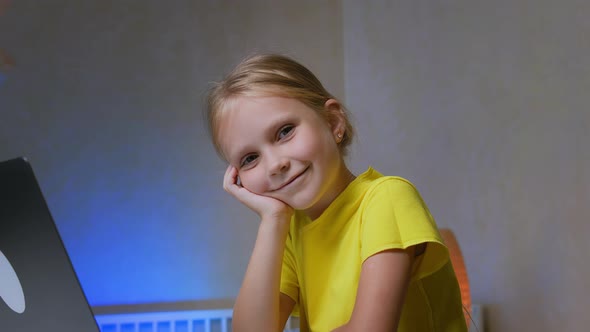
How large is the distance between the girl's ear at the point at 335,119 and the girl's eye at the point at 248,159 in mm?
119

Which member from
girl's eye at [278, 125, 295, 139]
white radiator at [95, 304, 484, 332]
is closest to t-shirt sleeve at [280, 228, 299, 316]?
girl's eye at [278, 125, 295, 139]

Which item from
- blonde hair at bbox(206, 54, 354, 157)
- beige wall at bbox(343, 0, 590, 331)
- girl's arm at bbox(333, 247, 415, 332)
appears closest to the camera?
girl's arm at bbox(333, 247, 415, 332)

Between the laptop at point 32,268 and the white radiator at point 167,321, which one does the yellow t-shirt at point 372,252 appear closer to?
the laptop at point 32,268

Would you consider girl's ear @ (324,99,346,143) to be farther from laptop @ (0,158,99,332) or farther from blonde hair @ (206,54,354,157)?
laptop @ (0,158,99,332)

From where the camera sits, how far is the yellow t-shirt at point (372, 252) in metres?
1.00

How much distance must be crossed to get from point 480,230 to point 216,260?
3.68 feet

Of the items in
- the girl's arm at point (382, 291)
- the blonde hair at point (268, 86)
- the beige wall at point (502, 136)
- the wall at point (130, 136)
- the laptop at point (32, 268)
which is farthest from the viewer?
the wall at point (130, 136)

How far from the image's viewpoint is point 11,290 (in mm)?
859

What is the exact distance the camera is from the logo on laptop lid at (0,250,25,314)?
853 mm

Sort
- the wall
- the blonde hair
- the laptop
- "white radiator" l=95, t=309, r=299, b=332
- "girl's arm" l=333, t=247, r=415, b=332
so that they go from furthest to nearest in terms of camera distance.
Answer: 1. the wall
2. "white radiator" l=95, t=309, r=299, b=332
3. the blonde hair
4. "girl's arm" l=333, t=247, r=415, b=332
5. the laptop

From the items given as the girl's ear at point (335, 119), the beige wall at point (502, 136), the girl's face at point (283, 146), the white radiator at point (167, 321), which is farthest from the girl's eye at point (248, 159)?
the white radiator at point (167, 321)

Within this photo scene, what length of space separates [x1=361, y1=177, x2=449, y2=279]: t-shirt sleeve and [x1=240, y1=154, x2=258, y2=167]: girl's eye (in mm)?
167

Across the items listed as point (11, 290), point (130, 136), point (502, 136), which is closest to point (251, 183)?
point (11, 290)

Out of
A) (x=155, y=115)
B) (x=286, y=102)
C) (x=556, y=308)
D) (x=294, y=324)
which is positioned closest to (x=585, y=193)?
(x=556, y=308)
